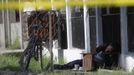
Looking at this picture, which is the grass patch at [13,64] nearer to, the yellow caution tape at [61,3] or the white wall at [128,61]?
the yellow caution tape at [61,3]

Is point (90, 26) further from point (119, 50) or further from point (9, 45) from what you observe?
point (9, 45)

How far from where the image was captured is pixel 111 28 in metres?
12.6

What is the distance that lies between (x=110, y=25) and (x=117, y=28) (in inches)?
16.1

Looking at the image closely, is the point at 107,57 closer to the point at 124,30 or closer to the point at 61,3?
the point at 124,30

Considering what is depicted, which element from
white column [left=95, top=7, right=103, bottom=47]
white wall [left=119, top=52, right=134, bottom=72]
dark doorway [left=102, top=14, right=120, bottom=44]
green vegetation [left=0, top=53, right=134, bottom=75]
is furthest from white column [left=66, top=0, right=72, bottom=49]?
white wall [left=119, top=52, right=134, bottom=72]

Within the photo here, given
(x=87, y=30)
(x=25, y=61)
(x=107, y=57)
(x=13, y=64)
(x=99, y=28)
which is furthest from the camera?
(x=13, y=64)

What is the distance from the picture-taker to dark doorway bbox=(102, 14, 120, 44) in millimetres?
12266

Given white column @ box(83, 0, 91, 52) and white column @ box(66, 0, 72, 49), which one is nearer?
white column @ box(83, 0, 91, 52)

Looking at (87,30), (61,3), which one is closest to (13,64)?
(61,3)

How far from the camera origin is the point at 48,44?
41.3 ft

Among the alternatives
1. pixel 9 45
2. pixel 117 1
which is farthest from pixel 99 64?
pixel 9 45

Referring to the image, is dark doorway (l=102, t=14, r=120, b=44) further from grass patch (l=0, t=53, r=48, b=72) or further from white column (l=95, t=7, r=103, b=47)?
grass patch (l=0, t=53, r=48, b=72)

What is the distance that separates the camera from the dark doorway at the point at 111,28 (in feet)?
40.2

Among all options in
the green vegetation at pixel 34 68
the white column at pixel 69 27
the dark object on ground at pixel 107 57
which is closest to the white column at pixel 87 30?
the dark object on ground at pixel 107 57
